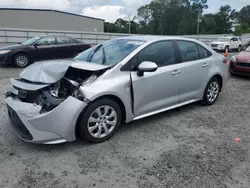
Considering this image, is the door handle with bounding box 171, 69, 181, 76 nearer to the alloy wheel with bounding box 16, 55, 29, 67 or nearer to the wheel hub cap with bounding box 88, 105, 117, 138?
the wheel hub cap with bounding box 88, 105, 117, 138

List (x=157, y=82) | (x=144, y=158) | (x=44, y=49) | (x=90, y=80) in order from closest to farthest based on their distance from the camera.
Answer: (x=144, y=158), (x=90, y=80), (x=157, y=82), (x=44, y=49)

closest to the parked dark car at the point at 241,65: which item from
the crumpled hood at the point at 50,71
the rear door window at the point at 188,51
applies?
the rear door window at the point at 188,51

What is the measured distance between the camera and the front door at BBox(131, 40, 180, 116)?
3414 millimetres

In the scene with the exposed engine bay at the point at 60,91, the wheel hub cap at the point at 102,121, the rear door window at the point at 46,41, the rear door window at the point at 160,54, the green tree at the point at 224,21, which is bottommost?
the wheel hub cap at the point at 102,121

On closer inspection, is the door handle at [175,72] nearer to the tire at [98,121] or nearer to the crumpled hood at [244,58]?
the tire at [98,121]

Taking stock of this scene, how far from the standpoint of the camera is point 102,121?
10.2 ft

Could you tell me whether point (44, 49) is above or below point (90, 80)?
above

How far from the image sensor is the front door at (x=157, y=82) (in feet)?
11.2

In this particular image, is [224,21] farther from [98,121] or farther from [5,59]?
[98,121]

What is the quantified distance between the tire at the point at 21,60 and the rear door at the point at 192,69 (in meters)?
7.21

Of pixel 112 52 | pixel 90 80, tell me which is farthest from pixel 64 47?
pixel 90 80

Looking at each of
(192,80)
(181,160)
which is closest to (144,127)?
(181,160)

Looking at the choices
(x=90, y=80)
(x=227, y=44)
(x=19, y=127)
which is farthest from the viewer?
(x=227, y=44)

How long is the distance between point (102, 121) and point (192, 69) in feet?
6.90
